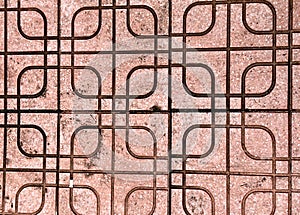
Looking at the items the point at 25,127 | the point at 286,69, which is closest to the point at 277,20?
the point at 286,69

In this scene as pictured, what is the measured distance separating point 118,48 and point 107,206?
1.48 feet

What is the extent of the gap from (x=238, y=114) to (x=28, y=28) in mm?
654

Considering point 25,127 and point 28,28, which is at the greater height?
point 28,28

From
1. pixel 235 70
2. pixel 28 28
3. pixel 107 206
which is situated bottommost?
pixel 107 206

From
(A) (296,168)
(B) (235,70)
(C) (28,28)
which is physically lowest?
(A) (296,168)

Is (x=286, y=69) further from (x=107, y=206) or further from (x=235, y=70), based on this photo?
(x=107, y=206)

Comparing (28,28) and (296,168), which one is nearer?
(296,168)

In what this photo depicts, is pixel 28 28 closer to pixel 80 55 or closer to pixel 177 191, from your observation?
pixel 80 55

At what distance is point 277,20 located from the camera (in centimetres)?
140

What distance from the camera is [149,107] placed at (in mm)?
1445

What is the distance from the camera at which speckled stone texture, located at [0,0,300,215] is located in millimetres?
1397

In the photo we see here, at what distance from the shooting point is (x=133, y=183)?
1451mm

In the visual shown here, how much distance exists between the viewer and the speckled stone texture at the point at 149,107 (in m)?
1.40

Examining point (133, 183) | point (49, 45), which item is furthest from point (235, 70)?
point (49, 45)
